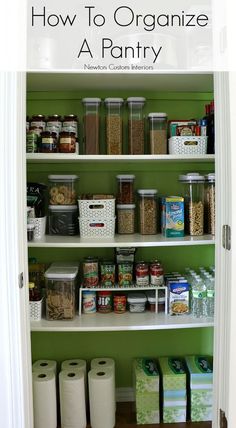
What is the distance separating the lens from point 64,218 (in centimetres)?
209

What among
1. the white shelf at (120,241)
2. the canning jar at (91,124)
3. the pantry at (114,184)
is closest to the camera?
the white shelf at (120,241)

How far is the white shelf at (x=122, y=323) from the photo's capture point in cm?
192

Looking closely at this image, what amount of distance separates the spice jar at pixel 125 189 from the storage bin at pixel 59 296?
464 millimetres

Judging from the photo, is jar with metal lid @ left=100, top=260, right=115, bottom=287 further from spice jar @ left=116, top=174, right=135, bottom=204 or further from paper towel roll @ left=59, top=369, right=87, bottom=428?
paper towel roll @ left=59, top=369, right=87, bottom=428

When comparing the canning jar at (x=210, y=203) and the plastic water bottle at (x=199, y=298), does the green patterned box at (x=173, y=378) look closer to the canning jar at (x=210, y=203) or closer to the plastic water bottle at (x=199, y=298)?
the plastic water bottle at (x=199, y=298)

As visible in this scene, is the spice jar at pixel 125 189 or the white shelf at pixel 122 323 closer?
the white shelf at pixel 122 323

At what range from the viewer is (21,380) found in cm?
135

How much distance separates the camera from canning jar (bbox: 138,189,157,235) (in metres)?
2.11

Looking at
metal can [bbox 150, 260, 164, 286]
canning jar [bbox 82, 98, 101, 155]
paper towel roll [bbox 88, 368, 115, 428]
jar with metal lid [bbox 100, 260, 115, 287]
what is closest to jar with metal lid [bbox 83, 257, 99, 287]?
jar with metal lid [bbox 100, 260, 115, 287]

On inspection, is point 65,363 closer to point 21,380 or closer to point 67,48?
point 21,380

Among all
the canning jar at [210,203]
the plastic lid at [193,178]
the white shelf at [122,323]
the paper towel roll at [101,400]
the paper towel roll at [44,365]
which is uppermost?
the plastic lid at [193,178]

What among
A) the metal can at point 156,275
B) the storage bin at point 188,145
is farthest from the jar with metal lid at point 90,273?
the storage bin at point 188,145

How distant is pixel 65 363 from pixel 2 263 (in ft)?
3.64

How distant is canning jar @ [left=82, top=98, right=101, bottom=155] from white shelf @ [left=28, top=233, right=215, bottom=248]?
45 centimetres
